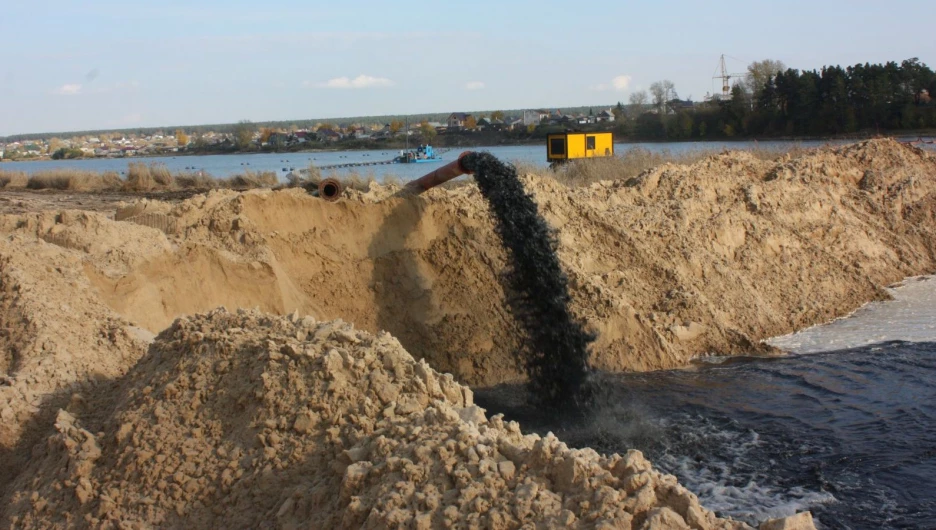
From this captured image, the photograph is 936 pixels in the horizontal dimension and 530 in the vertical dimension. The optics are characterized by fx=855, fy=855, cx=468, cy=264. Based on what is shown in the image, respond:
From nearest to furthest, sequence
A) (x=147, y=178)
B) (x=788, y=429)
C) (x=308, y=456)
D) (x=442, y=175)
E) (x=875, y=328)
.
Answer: (x=308, y=456), (x=788, y=429), (x=442, y=175), (x=875, y=328), (x=147, y=178)

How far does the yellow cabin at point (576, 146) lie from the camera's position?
23594 mm

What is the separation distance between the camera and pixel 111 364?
6.56 metres

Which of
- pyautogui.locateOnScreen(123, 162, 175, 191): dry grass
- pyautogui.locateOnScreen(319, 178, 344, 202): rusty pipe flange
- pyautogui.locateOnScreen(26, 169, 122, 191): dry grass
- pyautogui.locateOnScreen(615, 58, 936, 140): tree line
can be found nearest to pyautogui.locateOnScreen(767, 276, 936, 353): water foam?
pyautogui.locateOnScreen(319, 178, 344, 202): rusty pipe flange

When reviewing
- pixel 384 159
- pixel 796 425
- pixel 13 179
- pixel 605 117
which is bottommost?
pixel 796 425

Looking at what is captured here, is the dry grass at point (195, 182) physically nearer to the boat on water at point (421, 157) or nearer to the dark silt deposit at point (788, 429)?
the boat on water at point (421, 157)

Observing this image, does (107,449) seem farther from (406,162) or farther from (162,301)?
(406,162)

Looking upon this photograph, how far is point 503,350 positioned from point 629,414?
2302mm

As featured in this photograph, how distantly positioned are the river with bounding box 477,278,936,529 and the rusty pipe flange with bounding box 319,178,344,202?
11.1 feet

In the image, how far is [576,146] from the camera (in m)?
23.8

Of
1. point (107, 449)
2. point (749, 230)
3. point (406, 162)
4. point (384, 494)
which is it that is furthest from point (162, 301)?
point (406, 162)

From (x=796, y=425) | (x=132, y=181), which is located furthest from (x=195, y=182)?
(x=796, y=425)

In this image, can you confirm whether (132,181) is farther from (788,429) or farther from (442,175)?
(788,429)

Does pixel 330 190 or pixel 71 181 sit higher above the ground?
pixel 330 190

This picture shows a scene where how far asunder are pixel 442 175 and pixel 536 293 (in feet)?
7.37
